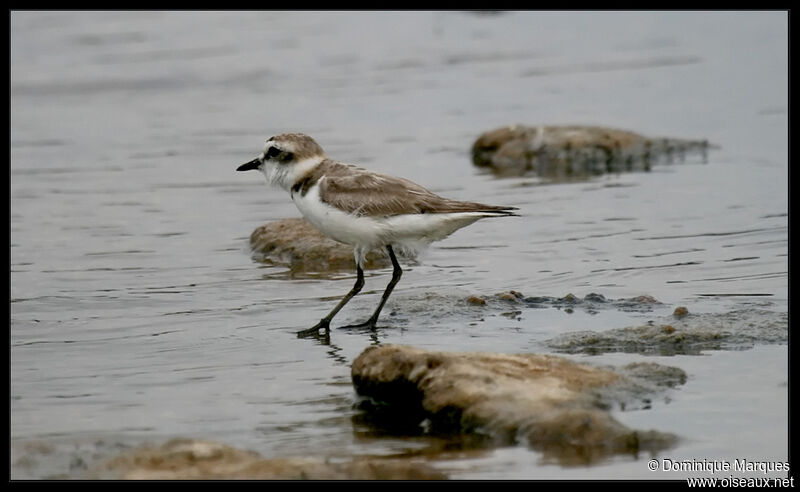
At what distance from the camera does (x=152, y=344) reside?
905 centimetres

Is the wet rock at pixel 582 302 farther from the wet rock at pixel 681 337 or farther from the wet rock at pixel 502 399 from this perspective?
the wet rock at pixel 502 399

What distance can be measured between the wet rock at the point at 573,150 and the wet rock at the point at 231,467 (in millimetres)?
9353

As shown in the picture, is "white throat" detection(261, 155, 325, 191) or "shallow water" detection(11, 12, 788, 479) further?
"white throat" detection(261, 155, 325, 191)

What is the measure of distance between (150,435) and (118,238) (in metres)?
6.02

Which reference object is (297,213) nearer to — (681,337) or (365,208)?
(365,208)

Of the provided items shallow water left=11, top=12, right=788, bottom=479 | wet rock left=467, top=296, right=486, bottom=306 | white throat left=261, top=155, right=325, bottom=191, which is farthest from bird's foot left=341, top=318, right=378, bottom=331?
white throat left=261, top=155, right=325, bottom=191

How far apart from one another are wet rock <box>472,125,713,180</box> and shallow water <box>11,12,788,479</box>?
467mm

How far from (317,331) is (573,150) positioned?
7.17 m

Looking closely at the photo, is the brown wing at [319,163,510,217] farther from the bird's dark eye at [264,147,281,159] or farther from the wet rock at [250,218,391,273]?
the wet rock at [250,218,391,273]

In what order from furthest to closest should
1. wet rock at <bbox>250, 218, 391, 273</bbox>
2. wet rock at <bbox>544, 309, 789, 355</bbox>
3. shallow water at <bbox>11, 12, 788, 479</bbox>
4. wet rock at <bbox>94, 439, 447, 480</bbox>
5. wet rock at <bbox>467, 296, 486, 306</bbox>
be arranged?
wet rock at <bbox>250, 218, 391, 273</bbox> → wet rock at <bbox>467, 296, 486, 306</bbox> → wet rock at <bbox>544, 309, 789, 355</bbox> → shallow water at <bbox>11, 12, 788, 479</bbox> → wet rock at <bbox>94, 439, 447, 480</bbox>

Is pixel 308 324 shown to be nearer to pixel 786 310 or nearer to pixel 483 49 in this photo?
pixel 786 310

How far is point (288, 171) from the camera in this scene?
9883 mm

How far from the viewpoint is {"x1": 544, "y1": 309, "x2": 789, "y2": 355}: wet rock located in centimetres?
832

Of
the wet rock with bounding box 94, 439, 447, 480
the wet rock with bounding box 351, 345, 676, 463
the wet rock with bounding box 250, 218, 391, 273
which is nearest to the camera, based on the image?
the wet rock with bounding box 94, 439, 447, 480
